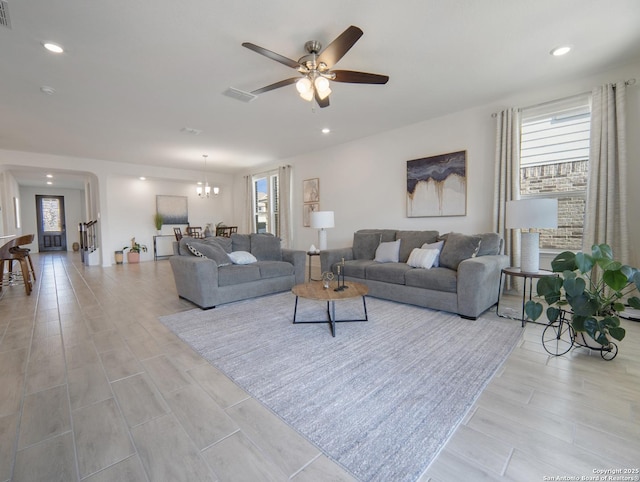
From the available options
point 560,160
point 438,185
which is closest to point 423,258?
point 438,185

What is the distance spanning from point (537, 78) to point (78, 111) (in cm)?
580

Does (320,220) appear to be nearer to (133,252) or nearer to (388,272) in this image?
(388,272)

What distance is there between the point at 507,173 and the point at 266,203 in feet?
19.0

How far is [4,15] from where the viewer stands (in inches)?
80.6

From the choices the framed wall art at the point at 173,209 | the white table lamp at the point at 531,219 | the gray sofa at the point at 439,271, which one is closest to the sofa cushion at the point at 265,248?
the gray sofa at the point at 439,271

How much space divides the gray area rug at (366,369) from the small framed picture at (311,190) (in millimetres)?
3420

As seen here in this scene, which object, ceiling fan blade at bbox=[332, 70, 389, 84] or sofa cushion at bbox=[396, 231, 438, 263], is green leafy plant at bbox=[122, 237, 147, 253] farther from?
ceiling fan blade at bbox=[332, 70, 389, 84]

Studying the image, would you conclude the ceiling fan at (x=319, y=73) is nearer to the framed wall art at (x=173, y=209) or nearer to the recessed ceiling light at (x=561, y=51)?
the recessed ceiling light at (x=561, y=51)

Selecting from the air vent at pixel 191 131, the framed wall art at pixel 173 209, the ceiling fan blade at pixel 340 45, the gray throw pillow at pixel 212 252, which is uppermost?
the air vent at pixel 191 131

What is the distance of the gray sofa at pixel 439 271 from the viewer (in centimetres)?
294

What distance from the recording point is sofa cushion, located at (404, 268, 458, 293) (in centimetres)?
307

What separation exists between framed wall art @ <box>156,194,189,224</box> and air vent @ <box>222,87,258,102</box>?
6.13 metres

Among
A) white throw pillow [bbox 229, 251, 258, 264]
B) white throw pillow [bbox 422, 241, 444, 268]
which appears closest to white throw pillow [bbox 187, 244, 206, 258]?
white throw pillow [bbox 229, 251, 258, 264]

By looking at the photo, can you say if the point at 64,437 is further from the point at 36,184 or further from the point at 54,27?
the point at 36,184
